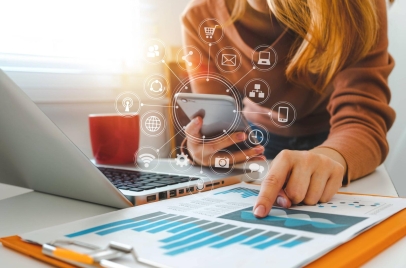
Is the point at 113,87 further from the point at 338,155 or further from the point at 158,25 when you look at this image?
the point at 338,155

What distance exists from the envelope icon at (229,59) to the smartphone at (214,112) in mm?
48

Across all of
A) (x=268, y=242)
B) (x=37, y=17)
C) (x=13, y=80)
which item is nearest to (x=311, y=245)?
(x=268, y=242)

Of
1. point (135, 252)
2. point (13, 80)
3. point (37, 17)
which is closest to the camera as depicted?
point (135, 252)

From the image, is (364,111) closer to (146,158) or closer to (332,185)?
(332,185)

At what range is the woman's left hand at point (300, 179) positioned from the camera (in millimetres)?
399

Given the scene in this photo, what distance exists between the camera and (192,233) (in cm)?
30

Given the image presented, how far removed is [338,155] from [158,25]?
32 centimetres

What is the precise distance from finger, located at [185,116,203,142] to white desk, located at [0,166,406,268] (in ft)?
0.50

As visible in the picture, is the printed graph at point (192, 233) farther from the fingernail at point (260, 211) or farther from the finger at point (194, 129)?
the finger at point (194, 129)

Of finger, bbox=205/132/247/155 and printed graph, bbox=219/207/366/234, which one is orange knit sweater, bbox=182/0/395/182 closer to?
finger, bbox=205/132/247/155

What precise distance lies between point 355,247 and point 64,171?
0.99 feet

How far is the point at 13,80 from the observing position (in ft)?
1.21
